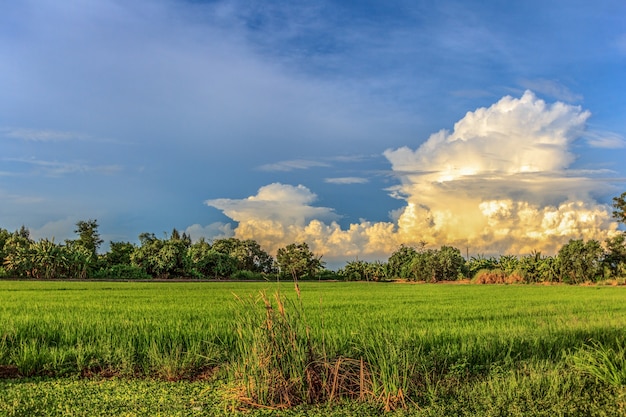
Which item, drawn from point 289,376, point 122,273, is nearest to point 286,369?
point 289,376

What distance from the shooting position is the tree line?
42.3 meters

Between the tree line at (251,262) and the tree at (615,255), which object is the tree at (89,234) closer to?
the tree line at (251,262)

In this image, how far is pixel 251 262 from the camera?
56.3 metres

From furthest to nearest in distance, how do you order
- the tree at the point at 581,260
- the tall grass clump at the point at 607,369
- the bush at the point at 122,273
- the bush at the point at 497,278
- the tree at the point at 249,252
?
the tree at the point at 249,252, the bush at the point at 122,273, the bush at the point at 497,278, the tree at the point at 581,260, the tall grass clump at the point at 607,369

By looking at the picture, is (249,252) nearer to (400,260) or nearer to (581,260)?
(400,260)

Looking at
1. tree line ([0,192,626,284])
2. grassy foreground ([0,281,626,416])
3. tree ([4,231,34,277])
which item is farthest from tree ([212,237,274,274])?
grassy foreground ([0,281,626,416])

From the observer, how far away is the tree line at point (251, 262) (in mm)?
42281

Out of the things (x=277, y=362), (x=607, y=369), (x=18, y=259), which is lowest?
(x=607, y=369)

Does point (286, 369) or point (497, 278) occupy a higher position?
point (286, 369)

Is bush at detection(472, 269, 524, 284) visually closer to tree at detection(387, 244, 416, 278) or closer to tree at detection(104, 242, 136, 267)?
tree at detection(387, 244, 416, 278)

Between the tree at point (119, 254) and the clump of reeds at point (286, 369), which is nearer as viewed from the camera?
the clump of reeds at point (286, 369)

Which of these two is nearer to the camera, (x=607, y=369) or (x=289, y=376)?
(x=289, y=376)

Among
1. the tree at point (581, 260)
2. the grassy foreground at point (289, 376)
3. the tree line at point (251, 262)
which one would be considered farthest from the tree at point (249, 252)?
the grassy foreground at point (289, 376)

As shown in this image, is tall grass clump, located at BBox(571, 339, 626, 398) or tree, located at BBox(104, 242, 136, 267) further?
tree, located at BBox(104, 242, 136, 267)
